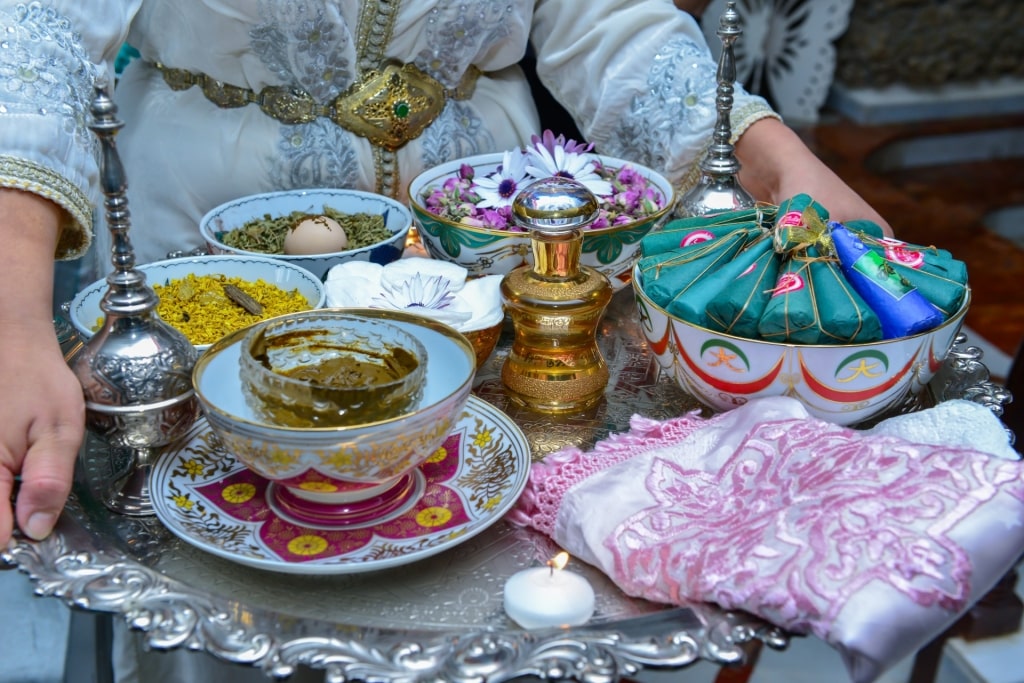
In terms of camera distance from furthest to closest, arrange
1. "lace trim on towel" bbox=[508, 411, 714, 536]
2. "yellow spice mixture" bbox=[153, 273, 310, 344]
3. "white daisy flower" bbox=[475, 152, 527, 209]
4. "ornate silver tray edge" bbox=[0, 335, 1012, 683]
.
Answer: "white daisy flower" bbox=[475, 152, 527, 209], "yellow spice mixture" bbox=[153, 273, 310, 344], "lace trim on towel" bbox=[508, 411, 714, 536], "ornate silver tray edge" bbox=[0, 335, 1012, 683]

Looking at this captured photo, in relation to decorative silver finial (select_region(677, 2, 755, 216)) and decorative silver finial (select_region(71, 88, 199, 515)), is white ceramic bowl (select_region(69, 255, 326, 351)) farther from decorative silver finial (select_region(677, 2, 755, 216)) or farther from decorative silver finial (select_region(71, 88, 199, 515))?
decorative silver finial (select_region(677, 2, 755, 216))

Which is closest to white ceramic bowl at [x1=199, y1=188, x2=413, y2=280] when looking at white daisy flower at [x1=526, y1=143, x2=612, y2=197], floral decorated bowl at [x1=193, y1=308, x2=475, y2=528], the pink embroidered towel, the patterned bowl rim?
the patterned bowl rim

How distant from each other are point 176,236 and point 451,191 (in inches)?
12.5

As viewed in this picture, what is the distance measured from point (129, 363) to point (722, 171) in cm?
53

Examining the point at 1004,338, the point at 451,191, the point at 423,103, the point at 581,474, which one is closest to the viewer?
the point at 581,474

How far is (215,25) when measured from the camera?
2.85 feet

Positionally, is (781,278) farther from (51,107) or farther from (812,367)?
(51,107)

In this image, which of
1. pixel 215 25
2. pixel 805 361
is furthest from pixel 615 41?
pixel 805 361

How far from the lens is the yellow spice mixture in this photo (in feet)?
2.39

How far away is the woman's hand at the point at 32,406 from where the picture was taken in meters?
0.55

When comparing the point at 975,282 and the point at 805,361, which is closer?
the point at 805,361

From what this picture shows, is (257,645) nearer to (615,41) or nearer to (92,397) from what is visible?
(92,397)

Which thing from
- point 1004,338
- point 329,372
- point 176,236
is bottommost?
point 1004,338

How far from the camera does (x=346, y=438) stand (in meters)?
0.53
